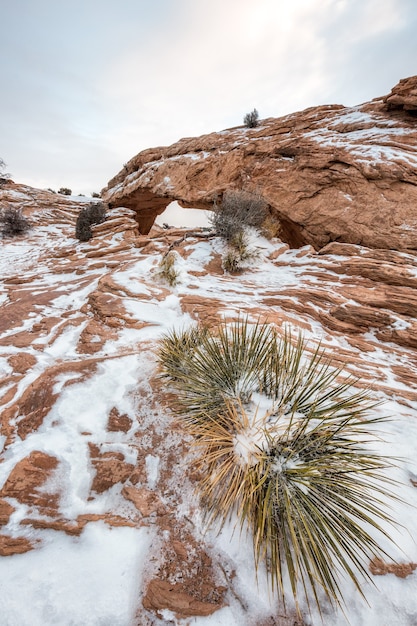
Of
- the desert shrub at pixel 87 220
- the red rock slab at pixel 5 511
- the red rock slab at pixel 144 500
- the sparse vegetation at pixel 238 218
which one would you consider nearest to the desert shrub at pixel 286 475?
the red rock slab at pixel 144 500

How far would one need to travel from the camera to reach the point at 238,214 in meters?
8.48

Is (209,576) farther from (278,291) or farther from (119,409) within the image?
(278,291)

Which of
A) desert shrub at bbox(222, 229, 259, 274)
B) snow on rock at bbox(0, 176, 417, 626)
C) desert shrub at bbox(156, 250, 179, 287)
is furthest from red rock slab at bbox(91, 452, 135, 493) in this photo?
desert shrub at bbox(222, 229, 259, 274)

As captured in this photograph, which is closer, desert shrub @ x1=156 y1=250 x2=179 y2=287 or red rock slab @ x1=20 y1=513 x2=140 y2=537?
red rock slab @ x1=20 y1=513 x2=140 y2=537

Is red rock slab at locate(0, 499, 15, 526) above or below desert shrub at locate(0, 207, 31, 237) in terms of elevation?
below

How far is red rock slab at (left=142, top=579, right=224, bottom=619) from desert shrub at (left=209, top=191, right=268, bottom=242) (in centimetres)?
785

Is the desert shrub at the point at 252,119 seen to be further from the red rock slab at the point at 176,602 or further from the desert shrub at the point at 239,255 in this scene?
the red rock slab at the point at 176,602

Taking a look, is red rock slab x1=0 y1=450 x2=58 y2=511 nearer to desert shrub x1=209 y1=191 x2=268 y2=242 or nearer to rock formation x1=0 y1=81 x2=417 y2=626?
rock formation x1=0 y1=81 x2=417 y2=626

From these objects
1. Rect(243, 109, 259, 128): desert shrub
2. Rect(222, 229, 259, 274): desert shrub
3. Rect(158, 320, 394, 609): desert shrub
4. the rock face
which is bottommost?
Rect(158, 320, 394, 609): desert shrub

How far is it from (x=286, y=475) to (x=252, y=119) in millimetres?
13757

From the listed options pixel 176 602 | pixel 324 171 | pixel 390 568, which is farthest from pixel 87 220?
pixel 390 568

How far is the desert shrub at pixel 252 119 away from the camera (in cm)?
1146

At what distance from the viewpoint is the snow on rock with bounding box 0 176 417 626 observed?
1.55m

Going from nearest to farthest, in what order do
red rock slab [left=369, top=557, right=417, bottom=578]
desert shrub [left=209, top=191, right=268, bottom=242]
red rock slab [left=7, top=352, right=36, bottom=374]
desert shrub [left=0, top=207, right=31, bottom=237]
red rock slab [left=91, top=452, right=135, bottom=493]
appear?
red rock slab [left=369, top=557, right=417, bottom=578]
red rock slab [left=91, top=452, right=135, bottom=493]
red rock slab [left=7, top=352, right=36, bottom=374]
desert shrub [left=209, top=191, right=268, bottom=242]
desert shrub [left=0, top=207, right=31, bottom=237]
